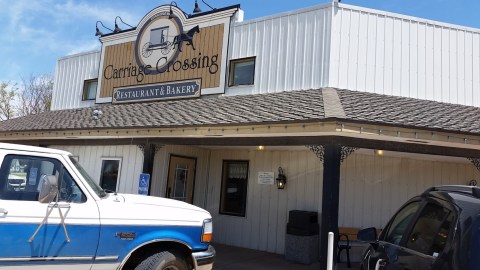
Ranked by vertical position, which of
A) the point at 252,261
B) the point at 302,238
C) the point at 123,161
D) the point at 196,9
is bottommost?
the point at 252,261

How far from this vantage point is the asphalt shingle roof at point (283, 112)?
8.03m

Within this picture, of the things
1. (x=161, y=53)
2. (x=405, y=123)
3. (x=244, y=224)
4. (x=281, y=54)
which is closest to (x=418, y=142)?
(x=405, y=123)

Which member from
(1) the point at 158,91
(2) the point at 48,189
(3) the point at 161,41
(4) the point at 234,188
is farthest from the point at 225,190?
(2) the point at 48,189

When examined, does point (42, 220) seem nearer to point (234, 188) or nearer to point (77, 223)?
point (77, 223)

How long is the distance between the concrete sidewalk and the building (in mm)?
615

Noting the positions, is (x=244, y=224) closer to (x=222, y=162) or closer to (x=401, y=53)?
(x=222, y=162)

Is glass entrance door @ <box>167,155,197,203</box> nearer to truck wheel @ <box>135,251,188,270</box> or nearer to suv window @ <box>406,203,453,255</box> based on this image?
truck wheel @ <box>135,251,188,270</box>

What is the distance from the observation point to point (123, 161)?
40.3 feet

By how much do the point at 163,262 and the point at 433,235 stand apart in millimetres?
3066

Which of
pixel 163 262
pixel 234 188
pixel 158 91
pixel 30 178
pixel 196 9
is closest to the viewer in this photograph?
pixel 30 178

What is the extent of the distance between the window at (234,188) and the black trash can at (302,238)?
202 centimetres

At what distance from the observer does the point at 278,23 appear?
37.7 feet

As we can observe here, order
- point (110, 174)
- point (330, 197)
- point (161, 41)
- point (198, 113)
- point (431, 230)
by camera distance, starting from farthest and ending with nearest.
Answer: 1. point (161, 41)
2. point (110, 174)
3. point (198, 113)
4. point (330, 197)
5. point (431, 230)

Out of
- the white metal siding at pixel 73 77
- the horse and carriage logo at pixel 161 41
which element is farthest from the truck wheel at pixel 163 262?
the white metal siding at pixel 73 77
